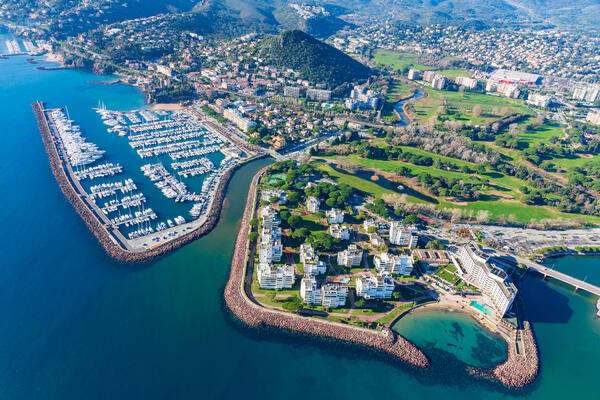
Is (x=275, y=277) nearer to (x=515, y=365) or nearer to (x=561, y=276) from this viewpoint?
(x=515, y=365)

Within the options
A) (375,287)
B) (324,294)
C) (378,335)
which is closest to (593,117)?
(375,287)

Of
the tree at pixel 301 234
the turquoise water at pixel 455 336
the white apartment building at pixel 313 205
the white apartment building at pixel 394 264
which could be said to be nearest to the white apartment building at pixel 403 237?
the white apartment building at pixel 394 264

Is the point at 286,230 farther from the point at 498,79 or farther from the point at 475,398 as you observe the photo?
the point at 498,79

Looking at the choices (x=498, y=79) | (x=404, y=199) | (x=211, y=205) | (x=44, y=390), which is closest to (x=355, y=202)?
(x=404, y=199)

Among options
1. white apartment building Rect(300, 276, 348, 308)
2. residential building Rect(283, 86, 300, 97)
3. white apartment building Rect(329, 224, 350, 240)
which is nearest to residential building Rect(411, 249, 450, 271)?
white apartment building Rect(329, 224, 350, 240)

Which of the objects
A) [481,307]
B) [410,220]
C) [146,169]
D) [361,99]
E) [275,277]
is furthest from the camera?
[361,99]

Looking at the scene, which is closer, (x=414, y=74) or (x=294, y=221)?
(x=294, y=221)

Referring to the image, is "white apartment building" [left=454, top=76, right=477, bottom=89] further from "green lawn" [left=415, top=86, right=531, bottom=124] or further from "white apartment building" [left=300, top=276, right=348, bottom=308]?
"white apartment building" [left=300, top=276, right=348, bottom=308]

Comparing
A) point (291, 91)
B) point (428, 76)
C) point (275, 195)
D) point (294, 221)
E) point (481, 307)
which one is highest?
point (291, 91)

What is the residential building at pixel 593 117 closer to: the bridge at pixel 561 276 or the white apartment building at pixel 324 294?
the bridge at pixel 561 276
